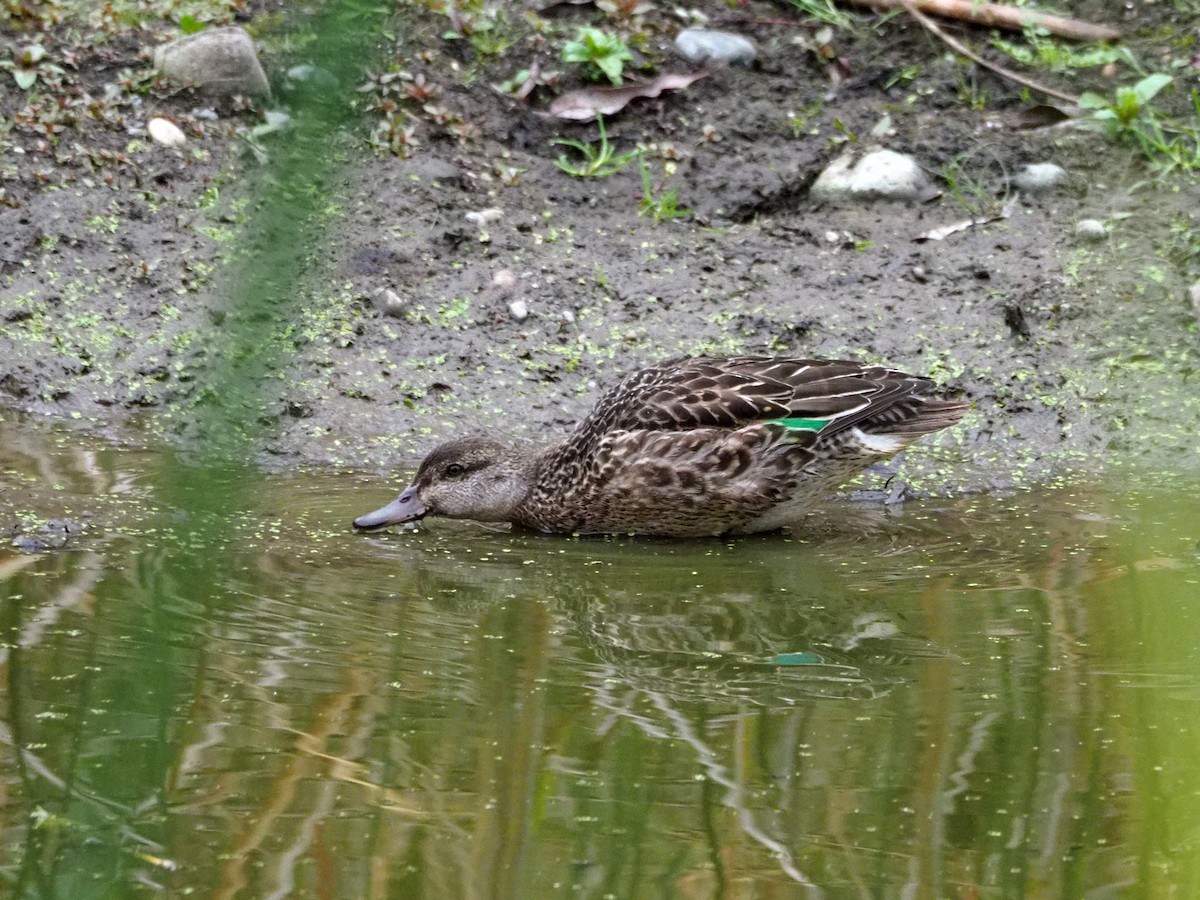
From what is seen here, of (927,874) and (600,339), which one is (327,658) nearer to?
(927,874)

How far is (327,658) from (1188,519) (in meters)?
3.00

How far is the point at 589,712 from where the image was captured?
3.37 m

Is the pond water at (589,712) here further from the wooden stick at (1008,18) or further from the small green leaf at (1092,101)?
the wooden stick at (1008,18)

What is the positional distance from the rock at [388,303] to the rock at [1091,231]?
3025mm

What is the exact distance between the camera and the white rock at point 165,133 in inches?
289

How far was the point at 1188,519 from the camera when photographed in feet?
17.0

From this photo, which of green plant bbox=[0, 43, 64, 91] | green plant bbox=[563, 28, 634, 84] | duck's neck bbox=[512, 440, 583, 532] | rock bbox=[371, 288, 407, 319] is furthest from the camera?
green plant bbox=[563, 28, 634, 84]

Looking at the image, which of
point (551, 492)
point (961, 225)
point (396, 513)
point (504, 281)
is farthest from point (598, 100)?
point (396, 513)

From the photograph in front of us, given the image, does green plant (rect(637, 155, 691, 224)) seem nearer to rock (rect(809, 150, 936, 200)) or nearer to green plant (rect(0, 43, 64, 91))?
rock (rect(809, 150, 936, 200))

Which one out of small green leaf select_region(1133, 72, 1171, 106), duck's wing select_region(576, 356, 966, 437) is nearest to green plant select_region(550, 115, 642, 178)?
duck's wing select_region(576, 356, 966, 437)

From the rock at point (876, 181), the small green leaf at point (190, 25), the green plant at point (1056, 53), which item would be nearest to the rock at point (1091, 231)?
the rock at point (876, 181)

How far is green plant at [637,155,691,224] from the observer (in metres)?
7.31

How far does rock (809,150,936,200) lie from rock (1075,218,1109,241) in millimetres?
710

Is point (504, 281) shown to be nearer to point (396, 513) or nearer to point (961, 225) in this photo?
point (396, 513)
